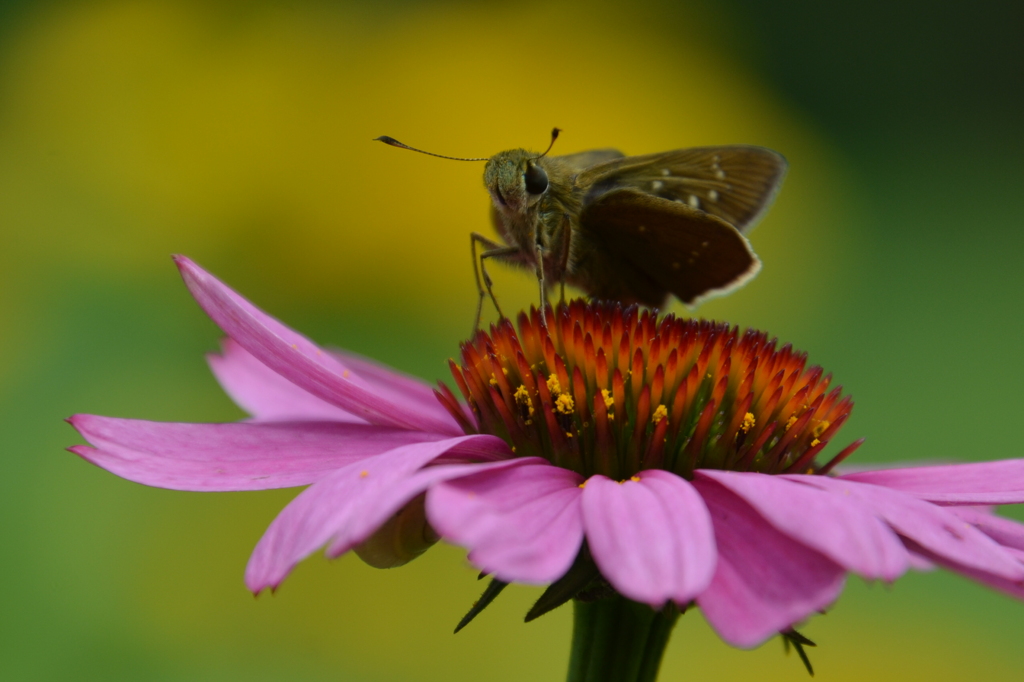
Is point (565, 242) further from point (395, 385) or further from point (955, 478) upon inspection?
A: point (955, 478)

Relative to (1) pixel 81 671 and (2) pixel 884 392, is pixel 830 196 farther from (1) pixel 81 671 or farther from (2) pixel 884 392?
(1) pixel 81 671

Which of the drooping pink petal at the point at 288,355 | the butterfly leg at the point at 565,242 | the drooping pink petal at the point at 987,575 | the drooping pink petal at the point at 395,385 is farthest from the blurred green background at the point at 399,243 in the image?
the drooping pink petal at the point at 987,575

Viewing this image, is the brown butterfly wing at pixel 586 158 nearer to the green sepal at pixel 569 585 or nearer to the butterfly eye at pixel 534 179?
the butterfly eye at pixel 534 179

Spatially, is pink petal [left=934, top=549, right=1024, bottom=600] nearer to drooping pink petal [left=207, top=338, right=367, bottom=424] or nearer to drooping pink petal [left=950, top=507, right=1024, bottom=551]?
drooping pink petal [left=950, top=507, right=1024, bottom=551]

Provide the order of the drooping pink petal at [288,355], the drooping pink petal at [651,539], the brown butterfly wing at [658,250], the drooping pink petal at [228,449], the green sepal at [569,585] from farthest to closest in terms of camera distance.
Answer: the brown butterfly wing at [658,250] → the drooping pink petal at [288,355] → the drooping pink petal at [228,449] → the green sepal at [569,585] → the drooping pink petal at [651,539]

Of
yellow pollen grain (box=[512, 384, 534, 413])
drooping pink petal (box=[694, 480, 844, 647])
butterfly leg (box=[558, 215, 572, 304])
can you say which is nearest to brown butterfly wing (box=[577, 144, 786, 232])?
butterfly leg (box=[558, 215, 572, 304])

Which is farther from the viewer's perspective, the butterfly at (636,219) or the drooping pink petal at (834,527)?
the butterfly at (636,219)
